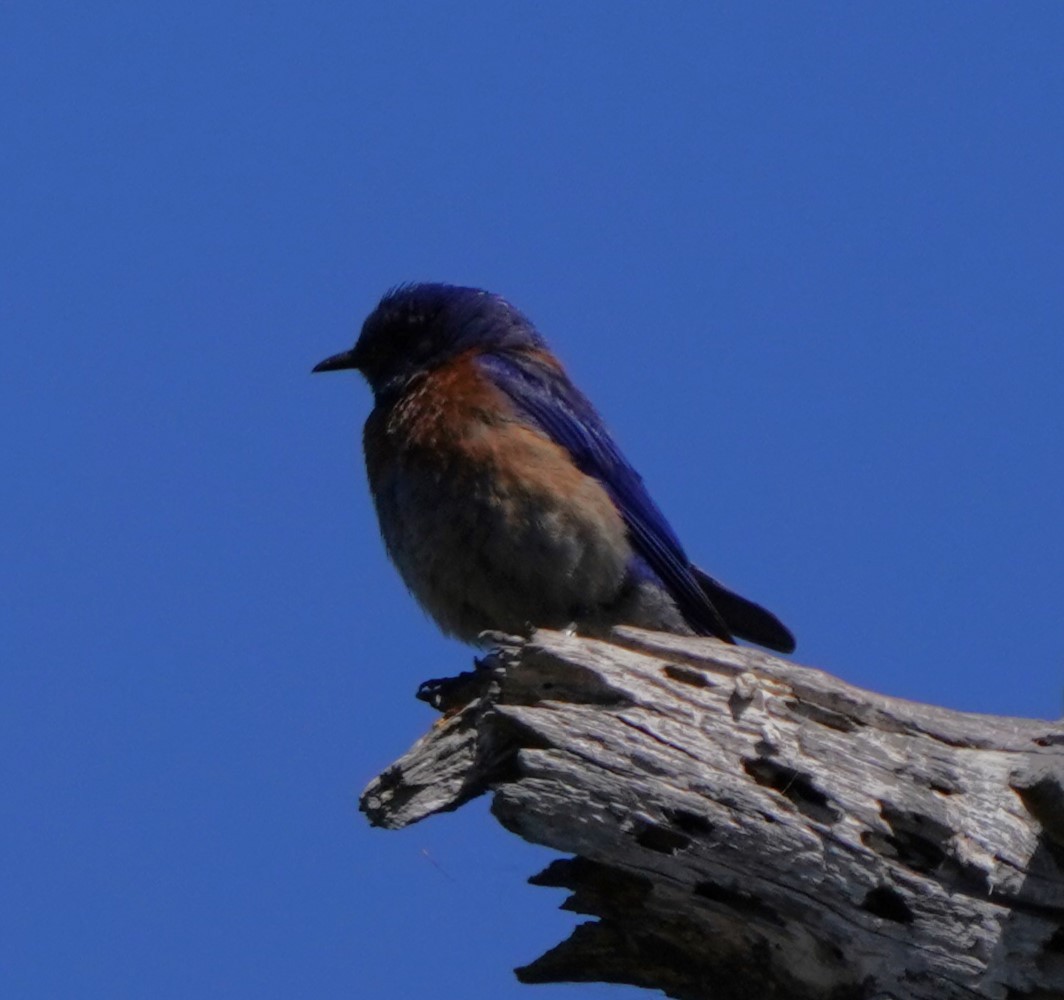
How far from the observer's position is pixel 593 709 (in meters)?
5.52

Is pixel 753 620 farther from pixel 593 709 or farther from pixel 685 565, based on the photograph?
pixel 593 709

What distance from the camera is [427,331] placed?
8602 millimetres

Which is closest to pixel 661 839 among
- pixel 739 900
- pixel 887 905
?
pixel 739 900

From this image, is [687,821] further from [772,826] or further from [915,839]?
[915,839]

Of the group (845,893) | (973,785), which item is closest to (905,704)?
(973,785)

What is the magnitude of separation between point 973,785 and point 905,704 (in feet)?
1.41

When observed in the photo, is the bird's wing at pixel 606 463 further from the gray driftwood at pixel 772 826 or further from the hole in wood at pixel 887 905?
the hole in wood at pixel 887 905

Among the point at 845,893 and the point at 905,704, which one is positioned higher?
the point at 905,704

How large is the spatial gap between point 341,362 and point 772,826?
4351mm

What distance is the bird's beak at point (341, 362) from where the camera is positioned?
8773 mm

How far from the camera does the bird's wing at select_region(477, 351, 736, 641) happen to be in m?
7.55

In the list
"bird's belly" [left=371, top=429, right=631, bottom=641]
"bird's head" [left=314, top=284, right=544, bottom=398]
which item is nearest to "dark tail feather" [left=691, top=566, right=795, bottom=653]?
"bird's belly" [left=371, top=429, right=631, bottom=641]

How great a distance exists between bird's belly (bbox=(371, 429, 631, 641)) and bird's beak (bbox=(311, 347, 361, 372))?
1452mm

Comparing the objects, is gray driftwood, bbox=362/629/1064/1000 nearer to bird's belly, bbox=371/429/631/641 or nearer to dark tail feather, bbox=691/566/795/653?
bird's belly, bbox=371/429/631/641
